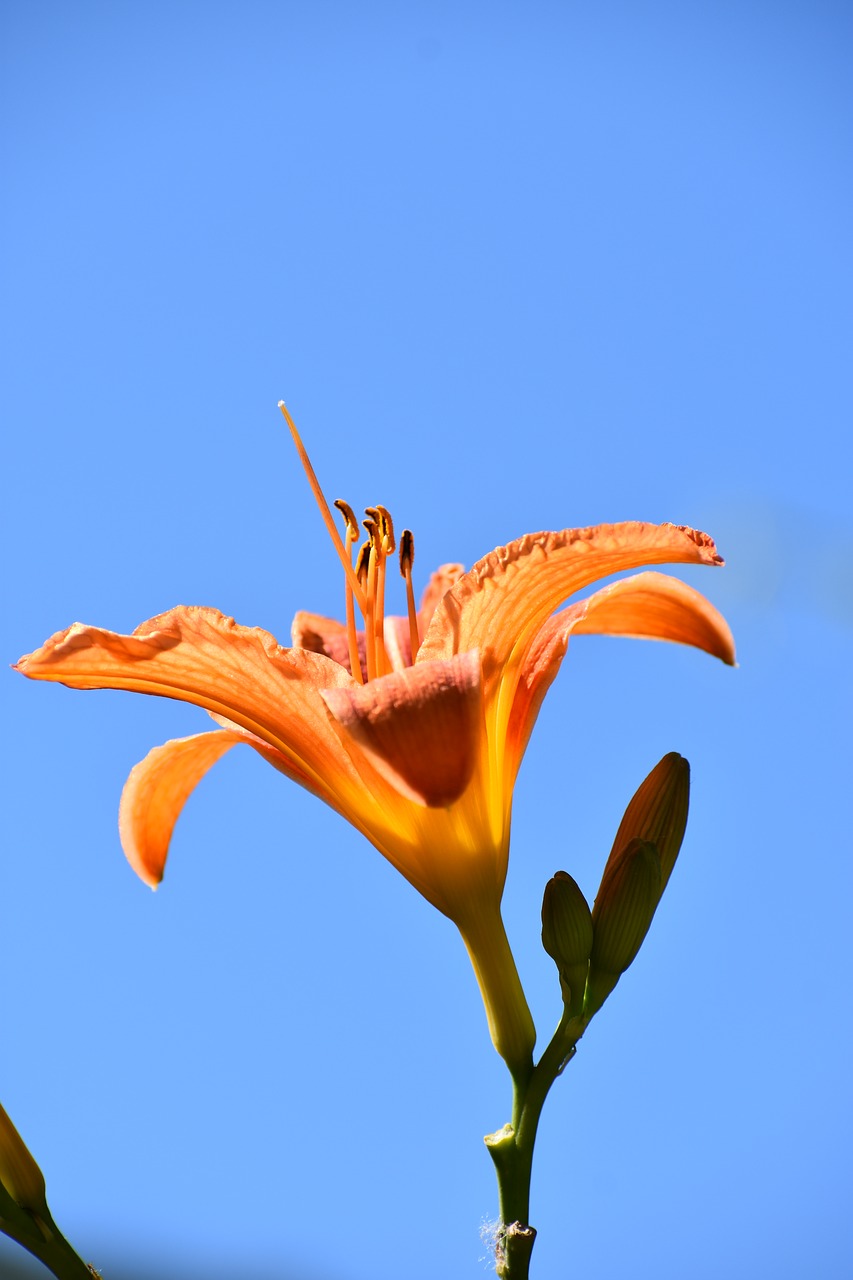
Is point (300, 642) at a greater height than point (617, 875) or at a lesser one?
greater

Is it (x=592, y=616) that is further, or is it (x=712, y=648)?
(x=592, y=616)

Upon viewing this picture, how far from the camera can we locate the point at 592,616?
1.65m

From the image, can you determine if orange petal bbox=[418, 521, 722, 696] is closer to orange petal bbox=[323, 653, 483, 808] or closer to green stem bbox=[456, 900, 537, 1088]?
orange petal bbox=[323, 653, 483, 808]

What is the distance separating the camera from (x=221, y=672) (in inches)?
55.9

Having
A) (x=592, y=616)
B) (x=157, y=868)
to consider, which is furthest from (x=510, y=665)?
(x=157, y=868)

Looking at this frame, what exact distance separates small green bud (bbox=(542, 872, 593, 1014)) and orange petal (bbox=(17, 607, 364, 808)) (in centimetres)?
29

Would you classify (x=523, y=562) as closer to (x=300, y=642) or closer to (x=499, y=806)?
(x=499, y=806)

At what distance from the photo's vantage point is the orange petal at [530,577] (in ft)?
4.55

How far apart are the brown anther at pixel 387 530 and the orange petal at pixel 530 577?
29cm

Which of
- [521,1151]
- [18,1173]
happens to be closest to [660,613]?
[521,1151]

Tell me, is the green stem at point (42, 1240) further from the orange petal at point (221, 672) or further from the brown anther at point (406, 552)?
the brown anther at point (406, 552)

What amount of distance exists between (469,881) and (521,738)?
7.7 inches

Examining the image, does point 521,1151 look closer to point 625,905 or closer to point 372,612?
point 625,905

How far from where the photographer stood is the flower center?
63.9 inches
